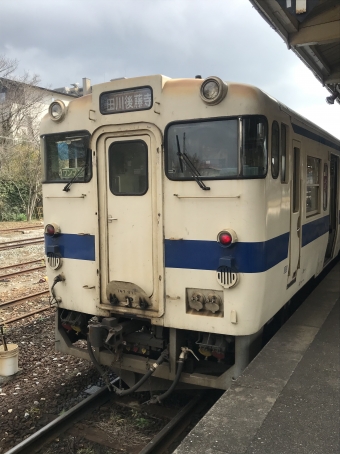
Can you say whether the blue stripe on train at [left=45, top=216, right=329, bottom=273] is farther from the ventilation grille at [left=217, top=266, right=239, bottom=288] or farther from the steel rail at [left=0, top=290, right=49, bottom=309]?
the steel rail at [left=0, top=290, right=49, bottom=309]

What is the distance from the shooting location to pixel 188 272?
13.8ft

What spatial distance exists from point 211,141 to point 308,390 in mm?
2381

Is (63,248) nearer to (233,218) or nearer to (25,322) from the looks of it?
(233,218)

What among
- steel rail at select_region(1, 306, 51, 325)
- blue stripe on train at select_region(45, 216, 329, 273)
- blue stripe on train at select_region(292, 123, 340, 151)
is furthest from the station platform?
steel rail at select_region(1, 306, 51, 325)

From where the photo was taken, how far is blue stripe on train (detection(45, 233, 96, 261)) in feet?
15.3

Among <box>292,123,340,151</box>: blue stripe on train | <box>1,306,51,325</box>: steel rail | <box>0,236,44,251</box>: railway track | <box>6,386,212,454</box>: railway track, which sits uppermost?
<box>292,123,340,151</box>: blue stripe on train

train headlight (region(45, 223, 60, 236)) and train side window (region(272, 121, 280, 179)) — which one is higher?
train side window (region(272, 121, 280, 179))

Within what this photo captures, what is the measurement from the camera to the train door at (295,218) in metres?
5.16

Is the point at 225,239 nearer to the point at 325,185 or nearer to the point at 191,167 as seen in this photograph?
the point at 191,167

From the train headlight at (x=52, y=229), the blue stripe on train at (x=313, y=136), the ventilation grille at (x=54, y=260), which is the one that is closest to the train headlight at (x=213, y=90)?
the blue stripe on train at (x=313, y=136)

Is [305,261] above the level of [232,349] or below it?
above

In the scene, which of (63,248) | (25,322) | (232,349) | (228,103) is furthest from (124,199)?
(25,322)

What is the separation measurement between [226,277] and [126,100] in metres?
1.95

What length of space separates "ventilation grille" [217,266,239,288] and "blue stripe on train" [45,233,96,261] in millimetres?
1383
